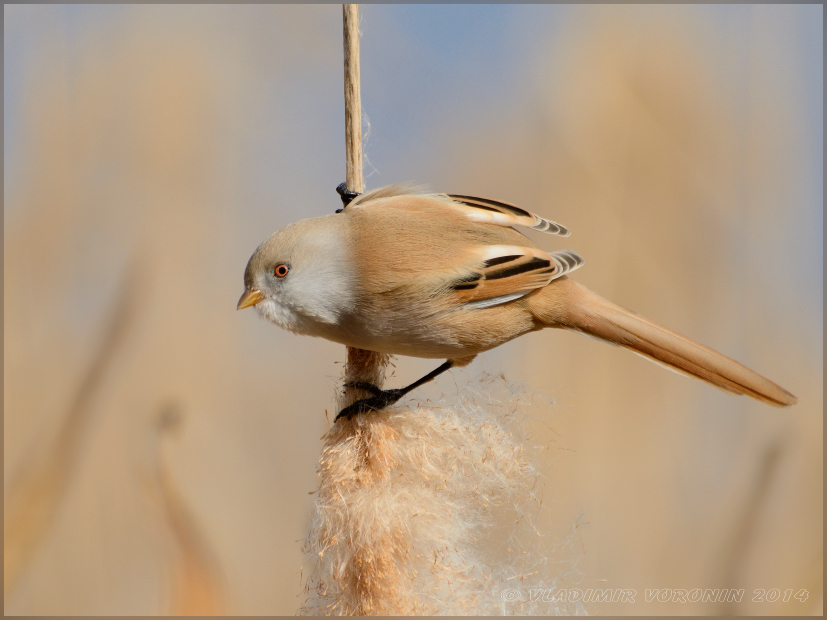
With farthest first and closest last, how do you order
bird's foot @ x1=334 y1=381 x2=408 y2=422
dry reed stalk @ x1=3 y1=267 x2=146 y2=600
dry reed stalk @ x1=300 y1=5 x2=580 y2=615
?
dry reed stalk @ x1=3 y1=267 x2=146 y2=600, bird's foot @ x1=334 y1=381 x2=408 y2=422, dry reed stalk @ x1=300 y1=5 x2=580 y2=615

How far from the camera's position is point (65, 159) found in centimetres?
197

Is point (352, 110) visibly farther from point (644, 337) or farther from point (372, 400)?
point (644, 337)

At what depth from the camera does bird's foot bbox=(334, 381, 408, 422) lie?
56.3 inches

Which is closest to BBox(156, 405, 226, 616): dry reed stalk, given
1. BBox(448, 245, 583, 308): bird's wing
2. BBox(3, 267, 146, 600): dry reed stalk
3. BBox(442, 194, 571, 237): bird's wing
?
BBox(3, 267, 146, 600): dry reed stalk

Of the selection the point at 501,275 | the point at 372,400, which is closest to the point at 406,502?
the point at 372,400

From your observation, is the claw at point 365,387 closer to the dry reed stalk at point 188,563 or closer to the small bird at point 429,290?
the small bird at point 429,290

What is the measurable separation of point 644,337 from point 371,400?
0.81 metres

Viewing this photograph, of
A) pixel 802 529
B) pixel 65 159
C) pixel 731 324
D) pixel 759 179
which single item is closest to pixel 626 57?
pixel 759 179

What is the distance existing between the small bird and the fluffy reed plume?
16cm

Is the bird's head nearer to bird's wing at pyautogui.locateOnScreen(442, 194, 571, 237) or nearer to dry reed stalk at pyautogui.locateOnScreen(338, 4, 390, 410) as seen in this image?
dry reed stalk at pyautogui.locateOnScreen(338, 4, 390, 410)

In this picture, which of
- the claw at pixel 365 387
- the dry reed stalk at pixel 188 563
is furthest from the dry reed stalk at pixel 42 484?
the claw at pixel 365 387

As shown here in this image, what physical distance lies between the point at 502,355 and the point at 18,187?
194cm

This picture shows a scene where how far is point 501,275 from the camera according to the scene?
155 cm

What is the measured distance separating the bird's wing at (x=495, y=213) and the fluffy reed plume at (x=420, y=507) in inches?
19.7
